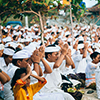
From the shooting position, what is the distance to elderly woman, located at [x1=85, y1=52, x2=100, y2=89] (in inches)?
198

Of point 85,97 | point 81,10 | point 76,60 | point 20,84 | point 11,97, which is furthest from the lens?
point 81,10

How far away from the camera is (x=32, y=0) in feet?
22.2

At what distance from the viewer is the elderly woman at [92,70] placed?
16.5 feet

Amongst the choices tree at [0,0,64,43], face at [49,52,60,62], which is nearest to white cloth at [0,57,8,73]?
face at [49,52,60,62]

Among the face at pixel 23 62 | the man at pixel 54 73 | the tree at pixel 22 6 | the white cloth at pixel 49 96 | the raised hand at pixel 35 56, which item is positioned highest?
Result: the tree at pixel 22 6

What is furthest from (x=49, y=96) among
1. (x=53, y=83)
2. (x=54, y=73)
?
(x=54, y=73)

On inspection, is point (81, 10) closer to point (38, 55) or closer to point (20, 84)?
point (38, 55)

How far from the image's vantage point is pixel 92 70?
5137mm

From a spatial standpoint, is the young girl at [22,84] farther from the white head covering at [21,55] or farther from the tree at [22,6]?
the tree at [22,6]

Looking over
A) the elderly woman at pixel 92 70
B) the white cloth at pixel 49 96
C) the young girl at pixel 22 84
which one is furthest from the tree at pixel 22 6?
the young girl at pixel 22 84

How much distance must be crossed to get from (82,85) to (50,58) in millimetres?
1691

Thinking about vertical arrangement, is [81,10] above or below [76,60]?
above

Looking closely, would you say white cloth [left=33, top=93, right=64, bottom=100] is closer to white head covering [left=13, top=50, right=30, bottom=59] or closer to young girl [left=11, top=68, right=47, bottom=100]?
young girl [left=11, top=68, right=47, bottom=100]

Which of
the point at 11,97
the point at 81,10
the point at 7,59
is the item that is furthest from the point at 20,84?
the point at 81,10
